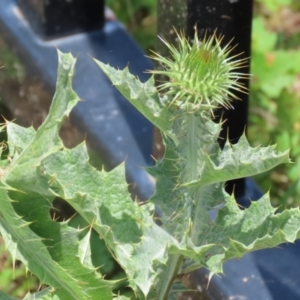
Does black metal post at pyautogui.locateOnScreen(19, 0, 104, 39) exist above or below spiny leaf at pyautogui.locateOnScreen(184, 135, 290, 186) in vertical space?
below

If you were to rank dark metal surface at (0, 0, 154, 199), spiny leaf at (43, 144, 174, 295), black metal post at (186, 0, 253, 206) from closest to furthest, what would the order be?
spiny leaf at (43, 144, 174, 295)
black metal post at (186, 0, 253, 206)
dark metal surface at (0, 0, 154, 199)

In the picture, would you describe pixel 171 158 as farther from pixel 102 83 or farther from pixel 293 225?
pixel 102 83

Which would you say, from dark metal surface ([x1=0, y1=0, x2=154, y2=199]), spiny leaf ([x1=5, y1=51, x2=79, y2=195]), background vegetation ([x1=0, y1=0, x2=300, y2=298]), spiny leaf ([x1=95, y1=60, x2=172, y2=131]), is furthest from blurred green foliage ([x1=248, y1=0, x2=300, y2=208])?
spiny leaf ([x1=5, y1=51, x2=79, y2=195])

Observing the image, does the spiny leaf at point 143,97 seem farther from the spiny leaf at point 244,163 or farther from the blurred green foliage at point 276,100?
the blurred green foliage at point 276,100

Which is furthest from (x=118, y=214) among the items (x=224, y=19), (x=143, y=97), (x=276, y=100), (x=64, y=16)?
(x=276, y=100)

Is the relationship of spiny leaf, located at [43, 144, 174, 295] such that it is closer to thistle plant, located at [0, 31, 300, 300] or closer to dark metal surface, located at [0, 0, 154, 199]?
thistle plant, located at [0, 31, 300, 300]

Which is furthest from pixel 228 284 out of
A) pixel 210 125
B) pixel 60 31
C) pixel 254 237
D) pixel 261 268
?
pixel 60 31

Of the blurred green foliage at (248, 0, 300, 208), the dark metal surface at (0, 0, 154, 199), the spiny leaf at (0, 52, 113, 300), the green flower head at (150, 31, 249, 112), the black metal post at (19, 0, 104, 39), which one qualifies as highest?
the green flower head at (150, 31, 249, 112)
